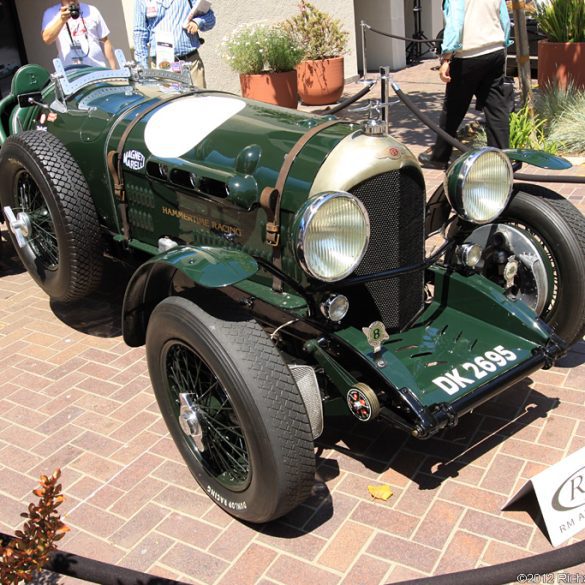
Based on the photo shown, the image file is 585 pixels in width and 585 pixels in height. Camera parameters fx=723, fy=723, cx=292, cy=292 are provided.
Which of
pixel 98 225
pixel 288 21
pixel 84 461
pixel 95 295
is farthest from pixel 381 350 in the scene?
pixel 288 21

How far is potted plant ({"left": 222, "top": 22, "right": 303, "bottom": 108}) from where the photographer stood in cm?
845

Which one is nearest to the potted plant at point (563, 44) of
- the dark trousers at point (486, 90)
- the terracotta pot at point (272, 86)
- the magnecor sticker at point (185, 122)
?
the dark trousers at point (486, 90)

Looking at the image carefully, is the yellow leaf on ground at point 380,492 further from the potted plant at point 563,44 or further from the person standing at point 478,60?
the potted plant at point 563,44

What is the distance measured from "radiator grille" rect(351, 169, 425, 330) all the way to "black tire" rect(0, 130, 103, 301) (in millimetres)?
1534

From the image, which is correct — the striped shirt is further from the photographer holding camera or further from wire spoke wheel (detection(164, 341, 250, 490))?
wire spoke wheel (detection(164, 341, 250, 490))

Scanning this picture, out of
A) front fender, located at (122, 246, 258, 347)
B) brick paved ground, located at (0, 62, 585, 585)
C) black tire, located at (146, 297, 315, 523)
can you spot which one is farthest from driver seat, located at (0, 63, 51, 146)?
black tire, located at (146, 297, 315, 523)

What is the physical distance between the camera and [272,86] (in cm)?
846

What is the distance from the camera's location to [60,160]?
366 cm

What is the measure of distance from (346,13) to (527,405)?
9.37 meters

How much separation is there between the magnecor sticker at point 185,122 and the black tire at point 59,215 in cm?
48

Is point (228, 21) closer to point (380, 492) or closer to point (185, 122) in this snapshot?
point (185, 122)

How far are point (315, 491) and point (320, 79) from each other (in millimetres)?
7444

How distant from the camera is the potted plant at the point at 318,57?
30.7 ft

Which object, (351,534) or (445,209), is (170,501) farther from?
(445,209)
